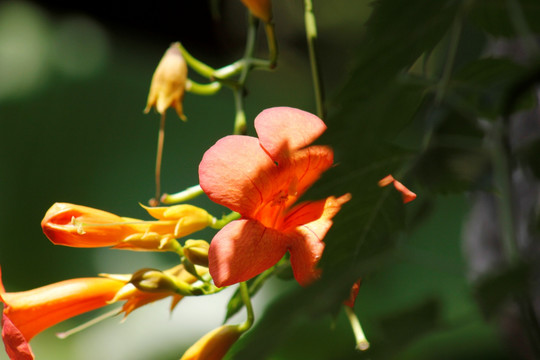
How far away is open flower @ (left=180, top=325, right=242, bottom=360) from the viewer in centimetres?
47

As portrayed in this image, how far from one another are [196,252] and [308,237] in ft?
0.35

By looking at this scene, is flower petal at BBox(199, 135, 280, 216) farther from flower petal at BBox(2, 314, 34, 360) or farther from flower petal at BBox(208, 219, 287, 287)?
flower petal at BBox(2, 314, 34, 360)

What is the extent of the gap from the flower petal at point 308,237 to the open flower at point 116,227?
0.10 m

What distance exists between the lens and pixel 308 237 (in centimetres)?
41

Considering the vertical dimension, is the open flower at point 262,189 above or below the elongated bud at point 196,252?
above

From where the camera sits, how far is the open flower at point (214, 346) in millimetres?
466

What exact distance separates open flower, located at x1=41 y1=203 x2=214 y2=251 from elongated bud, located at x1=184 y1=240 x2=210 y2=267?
0.07 feet

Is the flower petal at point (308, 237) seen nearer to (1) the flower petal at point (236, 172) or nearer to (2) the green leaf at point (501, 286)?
(1) the flower petal at point (236, 172)

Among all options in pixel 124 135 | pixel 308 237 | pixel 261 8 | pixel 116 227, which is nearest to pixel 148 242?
pixel 116 227

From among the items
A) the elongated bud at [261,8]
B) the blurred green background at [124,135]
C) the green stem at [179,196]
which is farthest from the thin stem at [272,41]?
the blurred green background at [124,135]

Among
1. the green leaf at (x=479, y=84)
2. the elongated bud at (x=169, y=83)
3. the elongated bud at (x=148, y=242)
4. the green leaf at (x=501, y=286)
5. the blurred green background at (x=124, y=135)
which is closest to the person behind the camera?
the green leaf at (x=501, y=286)

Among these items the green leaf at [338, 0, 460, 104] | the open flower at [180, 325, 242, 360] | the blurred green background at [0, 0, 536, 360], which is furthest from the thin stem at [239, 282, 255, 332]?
the blurred green background at [0, 0, 536, 360]

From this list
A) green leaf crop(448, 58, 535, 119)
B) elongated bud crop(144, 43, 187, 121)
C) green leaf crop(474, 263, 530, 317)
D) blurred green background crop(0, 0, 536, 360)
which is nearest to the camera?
green leaf crop(474, 263, 530, 317)

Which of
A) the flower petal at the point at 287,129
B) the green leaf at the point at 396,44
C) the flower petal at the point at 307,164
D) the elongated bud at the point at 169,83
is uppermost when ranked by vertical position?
the green leaf at the point at 396,44
